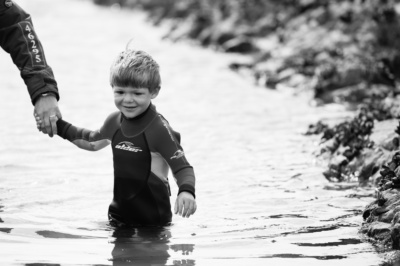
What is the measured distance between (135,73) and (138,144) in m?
0.58

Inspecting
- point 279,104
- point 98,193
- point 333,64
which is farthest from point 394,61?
point 98,193

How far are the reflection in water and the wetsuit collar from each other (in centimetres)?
82

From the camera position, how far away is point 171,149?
6453 mm

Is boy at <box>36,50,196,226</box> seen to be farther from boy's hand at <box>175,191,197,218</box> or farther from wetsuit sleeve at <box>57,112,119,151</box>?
boy's hand at <box>175,191,197,218</box>

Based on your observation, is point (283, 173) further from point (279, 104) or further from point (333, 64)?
point (333, 64)

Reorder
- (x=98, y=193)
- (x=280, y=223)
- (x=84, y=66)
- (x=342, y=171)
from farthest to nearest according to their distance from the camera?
1. (x=84, y=66)
2. (x=342, y=171)
3. (x=98, y=193)
4. (x=280, y=223)

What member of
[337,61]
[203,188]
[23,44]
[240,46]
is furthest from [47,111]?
[240,46]

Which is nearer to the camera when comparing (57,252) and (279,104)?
(57,252)

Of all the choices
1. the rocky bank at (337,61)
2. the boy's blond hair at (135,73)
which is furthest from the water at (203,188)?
the boy's blond hair at (135,73)

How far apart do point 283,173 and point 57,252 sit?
4.09 meters

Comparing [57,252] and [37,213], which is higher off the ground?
[37,213]

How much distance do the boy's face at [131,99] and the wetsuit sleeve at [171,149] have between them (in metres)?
0.19

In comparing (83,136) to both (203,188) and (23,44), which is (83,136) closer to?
(23,44)

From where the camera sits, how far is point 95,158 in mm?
10492
